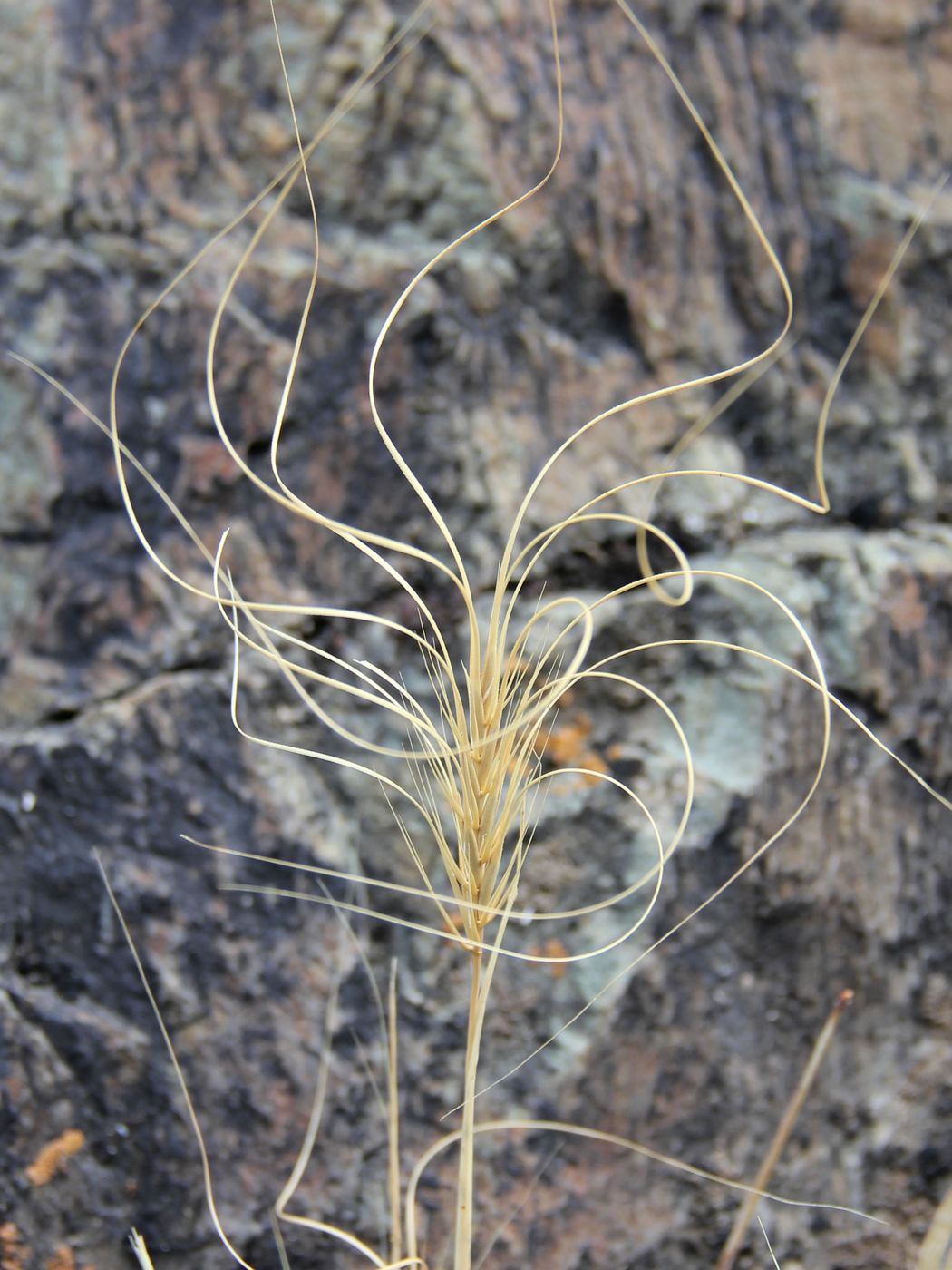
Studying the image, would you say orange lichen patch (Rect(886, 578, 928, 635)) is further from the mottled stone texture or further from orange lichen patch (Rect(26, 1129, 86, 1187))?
orange lichen patch (Rect(26, 1129, 86, 1187))

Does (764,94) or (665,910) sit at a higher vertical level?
(764,94)

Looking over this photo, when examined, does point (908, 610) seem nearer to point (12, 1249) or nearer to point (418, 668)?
point (418, 668)

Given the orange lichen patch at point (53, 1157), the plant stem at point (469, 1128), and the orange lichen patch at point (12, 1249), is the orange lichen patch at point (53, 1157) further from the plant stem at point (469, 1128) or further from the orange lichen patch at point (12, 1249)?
the plant stem at point (469, 1128)

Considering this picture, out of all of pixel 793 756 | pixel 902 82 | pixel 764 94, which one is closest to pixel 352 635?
pixel 793 756

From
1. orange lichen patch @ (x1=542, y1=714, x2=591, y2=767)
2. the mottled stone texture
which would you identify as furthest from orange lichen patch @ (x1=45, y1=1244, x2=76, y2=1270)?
orange lichen patch @ (x1=542, y1=714, x2=591, y2=767)

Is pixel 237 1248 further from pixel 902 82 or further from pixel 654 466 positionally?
pixel 902 82

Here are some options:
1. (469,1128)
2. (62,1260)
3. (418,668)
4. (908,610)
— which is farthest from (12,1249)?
(908,610)

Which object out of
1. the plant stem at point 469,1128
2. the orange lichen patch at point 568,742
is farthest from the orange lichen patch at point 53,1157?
the orange lichen patch at point 568,742
